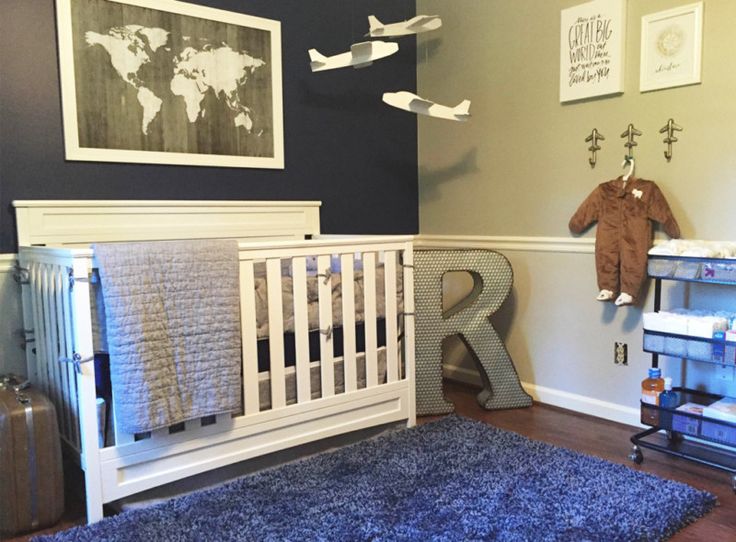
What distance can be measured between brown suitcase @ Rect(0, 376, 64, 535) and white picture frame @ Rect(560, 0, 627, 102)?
2.56 metres

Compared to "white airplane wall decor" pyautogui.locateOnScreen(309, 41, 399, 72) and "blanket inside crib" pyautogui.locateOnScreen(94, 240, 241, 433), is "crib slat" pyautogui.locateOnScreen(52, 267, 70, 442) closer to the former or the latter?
"blanket inside crib" pyautogui.locateOnScreen(94, 240, 241, 433)

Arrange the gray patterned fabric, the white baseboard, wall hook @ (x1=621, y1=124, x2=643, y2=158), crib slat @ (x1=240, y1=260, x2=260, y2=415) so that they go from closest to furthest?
crib slat @ (x1=240, y1=260, x2=260, y2=415) < wall hook @ (x1=621, y1=124, x2=643, y2=158) < the white baseboard < the gray patterned fabric

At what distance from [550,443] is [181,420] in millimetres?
1505

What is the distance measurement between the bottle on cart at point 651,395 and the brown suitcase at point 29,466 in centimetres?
215

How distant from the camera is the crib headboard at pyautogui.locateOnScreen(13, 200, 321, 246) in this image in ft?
8.09

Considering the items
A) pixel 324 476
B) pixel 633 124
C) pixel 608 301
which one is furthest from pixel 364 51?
pixel 324 476

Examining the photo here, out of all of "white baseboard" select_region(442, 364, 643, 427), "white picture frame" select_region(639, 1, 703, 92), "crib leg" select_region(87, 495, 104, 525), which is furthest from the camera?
"white baseboard" select_region(442, 364, 643, 427)

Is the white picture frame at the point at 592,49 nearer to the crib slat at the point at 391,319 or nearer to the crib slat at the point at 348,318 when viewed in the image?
the crib slat at the point at 391,319

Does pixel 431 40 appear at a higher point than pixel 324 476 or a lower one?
higher

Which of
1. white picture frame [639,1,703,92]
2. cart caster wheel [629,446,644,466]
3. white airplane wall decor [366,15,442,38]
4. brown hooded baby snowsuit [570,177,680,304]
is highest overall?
white airplane wall decor [366,15,442,38]

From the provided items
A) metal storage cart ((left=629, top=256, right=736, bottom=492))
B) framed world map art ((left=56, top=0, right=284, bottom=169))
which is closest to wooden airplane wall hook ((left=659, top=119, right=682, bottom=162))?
metal storage cart ((left=629, top=256, right=736, bottom=492))

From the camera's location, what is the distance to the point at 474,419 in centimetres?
289

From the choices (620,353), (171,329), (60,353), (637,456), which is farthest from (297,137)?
(637,456)

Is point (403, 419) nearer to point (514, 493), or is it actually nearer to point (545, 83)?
point (514, 493)
